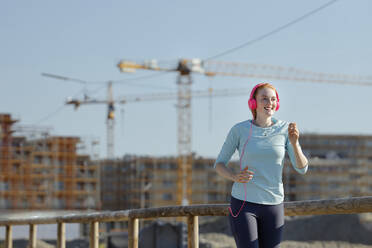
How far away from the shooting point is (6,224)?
7.35 metres

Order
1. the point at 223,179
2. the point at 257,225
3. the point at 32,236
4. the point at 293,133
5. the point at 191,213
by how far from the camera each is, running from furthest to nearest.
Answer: the point at 223,179 < the point at 32,236 < the point at 191,213 < the point at 257,225 < the point at 293,133

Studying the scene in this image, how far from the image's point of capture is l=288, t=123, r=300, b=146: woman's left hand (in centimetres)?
294

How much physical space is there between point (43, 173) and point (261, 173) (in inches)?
3552

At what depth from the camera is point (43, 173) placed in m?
90.7

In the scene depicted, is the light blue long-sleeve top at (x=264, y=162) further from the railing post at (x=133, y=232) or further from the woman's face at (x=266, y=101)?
the railing post at (x=133, y=232)

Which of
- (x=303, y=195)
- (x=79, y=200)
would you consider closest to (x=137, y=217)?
(x=79, y=200)

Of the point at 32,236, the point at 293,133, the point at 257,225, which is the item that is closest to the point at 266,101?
the point at 293,133

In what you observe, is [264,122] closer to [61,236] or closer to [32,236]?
[61,236]

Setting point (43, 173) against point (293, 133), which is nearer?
point (293, 133)

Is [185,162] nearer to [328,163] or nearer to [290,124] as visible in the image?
[328,163]

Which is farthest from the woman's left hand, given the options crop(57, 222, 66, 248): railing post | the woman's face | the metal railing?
crop(57, 222, 66, 248): railing post

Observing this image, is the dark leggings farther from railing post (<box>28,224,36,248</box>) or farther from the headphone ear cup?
railing post (<box>28,224,36,248</box>)

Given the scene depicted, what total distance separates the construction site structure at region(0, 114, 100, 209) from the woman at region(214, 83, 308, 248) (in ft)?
286

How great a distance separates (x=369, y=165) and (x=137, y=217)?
121494 mm
